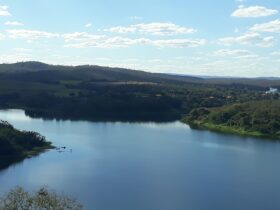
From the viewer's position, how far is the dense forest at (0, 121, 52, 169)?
77.2 meters

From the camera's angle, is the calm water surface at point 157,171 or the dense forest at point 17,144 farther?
the dense forest at point 17,144

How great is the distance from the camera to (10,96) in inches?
6708

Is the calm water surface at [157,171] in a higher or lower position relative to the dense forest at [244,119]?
lower

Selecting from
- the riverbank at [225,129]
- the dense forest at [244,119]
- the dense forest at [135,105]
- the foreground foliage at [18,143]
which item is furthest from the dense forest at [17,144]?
the dense forest at [135,105]

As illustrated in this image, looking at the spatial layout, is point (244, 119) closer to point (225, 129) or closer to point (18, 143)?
point (225, 129)

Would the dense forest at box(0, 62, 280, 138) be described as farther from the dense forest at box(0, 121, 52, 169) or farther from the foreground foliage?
the dense forest at box(0, 121, 52, 169)

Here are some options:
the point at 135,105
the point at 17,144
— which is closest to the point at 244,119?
the point at 135,105

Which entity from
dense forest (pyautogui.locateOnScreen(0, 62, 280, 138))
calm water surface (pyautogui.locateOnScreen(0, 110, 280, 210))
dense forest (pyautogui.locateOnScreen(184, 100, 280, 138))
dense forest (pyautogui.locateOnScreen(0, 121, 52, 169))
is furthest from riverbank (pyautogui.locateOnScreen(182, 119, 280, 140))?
dense forest (pyautogui.locateOnScreen(0, 121, 52, 169))

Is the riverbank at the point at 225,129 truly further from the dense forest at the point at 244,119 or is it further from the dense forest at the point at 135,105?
the dense forest at the point at 135,105

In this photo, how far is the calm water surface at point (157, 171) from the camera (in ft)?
181

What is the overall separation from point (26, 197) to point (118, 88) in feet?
549

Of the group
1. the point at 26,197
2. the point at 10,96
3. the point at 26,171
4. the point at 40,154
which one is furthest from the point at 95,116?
the point at 26,197

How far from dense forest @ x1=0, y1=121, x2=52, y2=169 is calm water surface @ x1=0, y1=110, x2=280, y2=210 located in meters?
2.75

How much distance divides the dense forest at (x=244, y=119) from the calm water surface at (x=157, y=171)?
34.8ft
